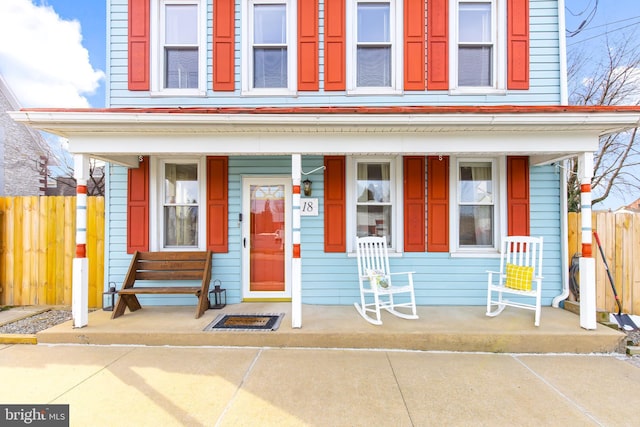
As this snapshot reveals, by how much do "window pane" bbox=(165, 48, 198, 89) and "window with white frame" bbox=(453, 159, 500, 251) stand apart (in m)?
4.47

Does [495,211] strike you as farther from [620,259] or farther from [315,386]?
[315,386]

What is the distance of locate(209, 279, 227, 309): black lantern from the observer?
16.5ft

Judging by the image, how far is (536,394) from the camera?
2996 mm

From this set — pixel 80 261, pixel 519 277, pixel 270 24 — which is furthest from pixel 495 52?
pixel 80 261

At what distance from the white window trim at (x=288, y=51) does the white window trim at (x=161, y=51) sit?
622 millimetres

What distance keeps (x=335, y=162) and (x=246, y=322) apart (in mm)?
2636

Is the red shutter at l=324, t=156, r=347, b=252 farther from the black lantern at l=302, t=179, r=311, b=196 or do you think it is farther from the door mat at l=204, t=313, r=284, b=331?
the door mat at l=204, t=313, r=284, b=331

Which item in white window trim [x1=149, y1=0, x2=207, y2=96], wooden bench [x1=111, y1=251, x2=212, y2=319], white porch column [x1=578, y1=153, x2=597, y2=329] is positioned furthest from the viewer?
white window trim [x1=149, y1=0, x2=207, y2=96]

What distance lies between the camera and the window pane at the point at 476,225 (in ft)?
17.3

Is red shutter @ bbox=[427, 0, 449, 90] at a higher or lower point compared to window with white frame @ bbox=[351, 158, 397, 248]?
higher

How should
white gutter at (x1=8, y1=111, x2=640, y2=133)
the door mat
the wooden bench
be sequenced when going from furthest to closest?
the wooden bench
the door mat
white gutter at (x1=8, y1=111, x2=640, y2=133)

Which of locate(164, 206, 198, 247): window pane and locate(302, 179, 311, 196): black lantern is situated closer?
locate(302, 179, 311, 196): black lantern

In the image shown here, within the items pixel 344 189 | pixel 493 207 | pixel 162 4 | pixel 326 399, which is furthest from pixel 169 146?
pixel 493 207

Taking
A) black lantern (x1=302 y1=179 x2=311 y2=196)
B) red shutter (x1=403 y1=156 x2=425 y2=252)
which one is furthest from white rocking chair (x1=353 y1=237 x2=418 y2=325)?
black lantern (x1=302 y1=179 x2=311 y2=196)
